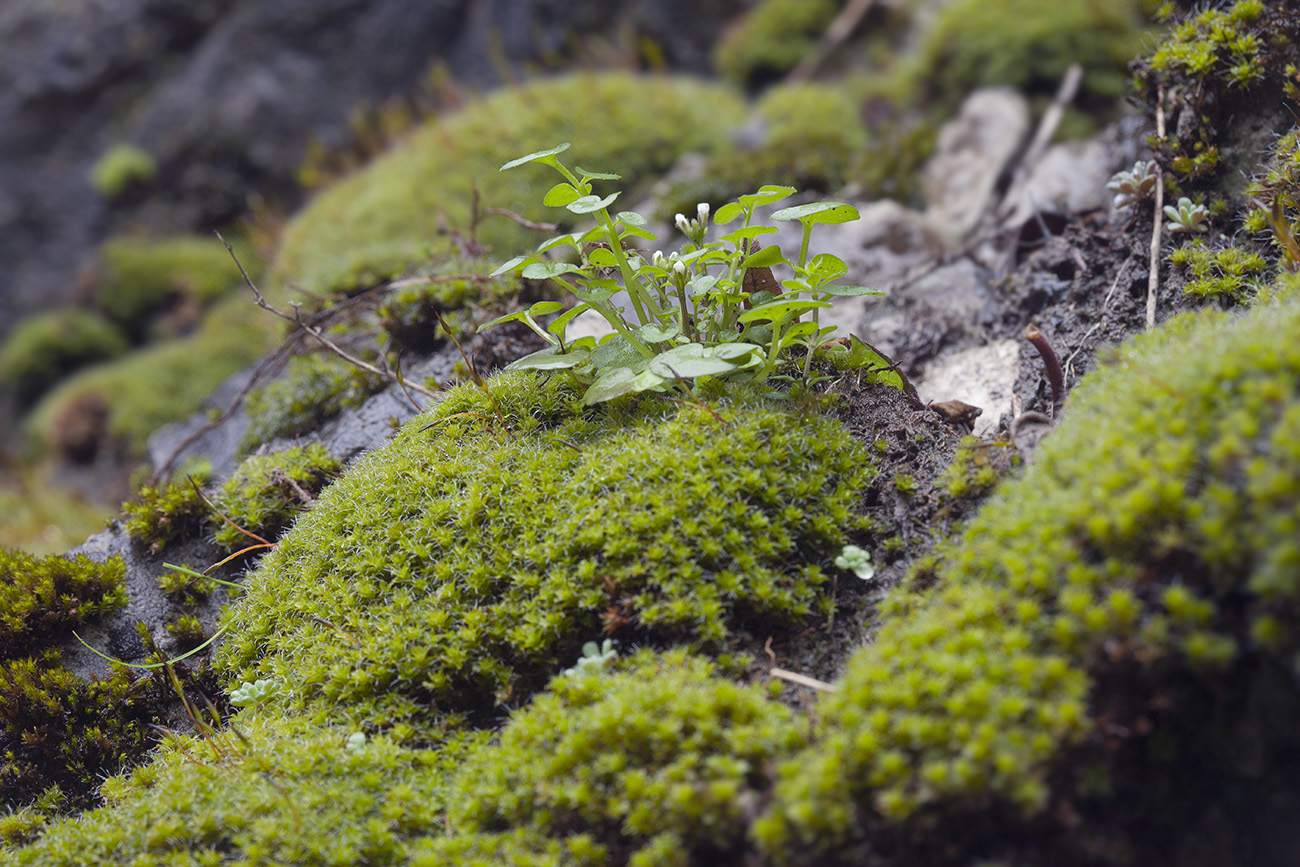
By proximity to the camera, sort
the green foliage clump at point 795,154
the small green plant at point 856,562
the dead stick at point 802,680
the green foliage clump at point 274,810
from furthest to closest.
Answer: the green foliage clump at point 795,154 → the small green plant at point 856,562 → the dead stick at point 802,680 → the green foliage clump at point 274,810

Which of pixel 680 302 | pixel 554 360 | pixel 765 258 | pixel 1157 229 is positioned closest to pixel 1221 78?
pixel 1157 229

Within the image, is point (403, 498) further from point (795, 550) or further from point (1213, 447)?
point (1213, 447)

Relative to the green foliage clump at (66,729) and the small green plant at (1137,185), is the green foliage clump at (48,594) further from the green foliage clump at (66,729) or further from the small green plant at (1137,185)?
the small green plant at (1137,185)

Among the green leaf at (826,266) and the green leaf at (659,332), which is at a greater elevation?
the green leaf at (826,266)

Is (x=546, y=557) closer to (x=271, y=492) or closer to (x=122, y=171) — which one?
(x=271, y=492)

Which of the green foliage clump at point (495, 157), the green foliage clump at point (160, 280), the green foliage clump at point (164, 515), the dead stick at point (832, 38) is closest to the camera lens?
the green foliage clump at point (164, 515)

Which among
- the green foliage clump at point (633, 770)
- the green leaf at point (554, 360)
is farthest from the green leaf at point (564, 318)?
the green foliage clump at point (633, 770)
